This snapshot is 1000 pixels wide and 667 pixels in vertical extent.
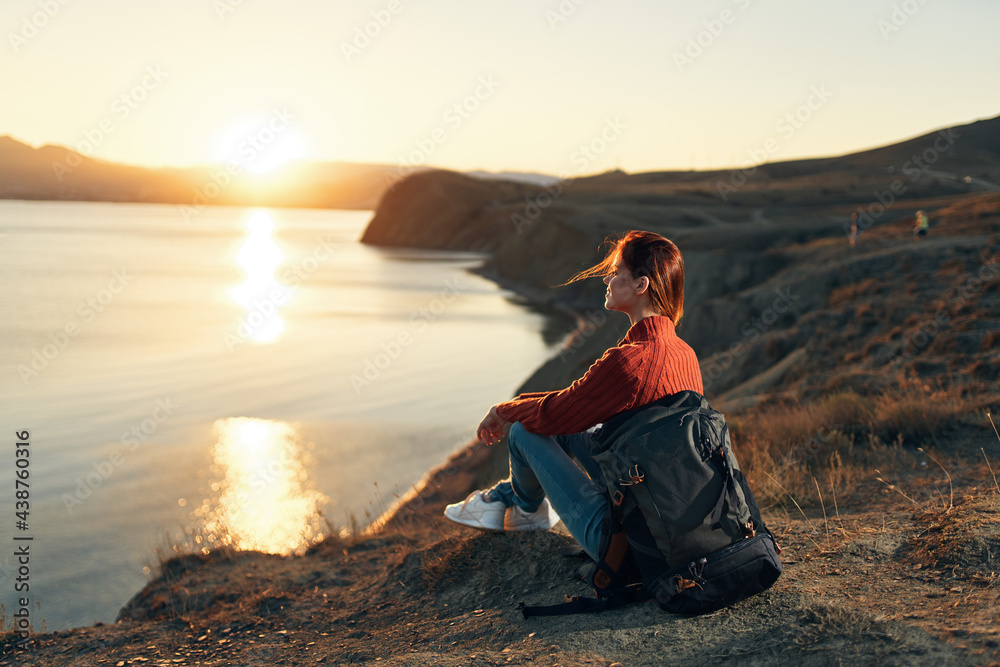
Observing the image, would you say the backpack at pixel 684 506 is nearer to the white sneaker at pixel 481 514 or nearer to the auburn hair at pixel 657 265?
the auburn hair at pixel 657 265

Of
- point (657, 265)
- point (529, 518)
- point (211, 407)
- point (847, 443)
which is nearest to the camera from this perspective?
point (657, 265)

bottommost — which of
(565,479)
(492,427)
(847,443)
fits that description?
(847,443)

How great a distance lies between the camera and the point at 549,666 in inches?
112

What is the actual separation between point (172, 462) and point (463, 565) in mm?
12379

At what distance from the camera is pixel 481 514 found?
4.13m

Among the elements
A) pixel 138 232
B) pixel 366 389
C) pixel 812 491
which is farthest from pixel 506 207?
pixel 812 491

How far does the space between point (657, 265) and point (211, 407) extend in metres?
18.3

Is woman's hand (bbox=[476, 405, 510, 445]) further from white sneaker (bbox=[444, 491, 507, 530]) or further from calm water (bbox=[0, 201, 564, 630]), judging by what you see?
calm water (bbox=[0, 201, 564, 630])

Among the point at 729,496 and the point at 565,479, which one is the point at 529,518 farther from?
the point at 729,496

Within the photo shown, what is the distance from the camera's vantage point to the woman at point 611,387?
2.88m

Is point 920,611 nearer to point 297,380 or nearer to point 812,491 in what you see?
point 812,491

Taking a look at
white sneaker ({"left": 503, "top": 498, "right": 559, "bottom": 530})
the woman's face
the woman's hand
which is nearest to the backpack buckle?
the woman's face

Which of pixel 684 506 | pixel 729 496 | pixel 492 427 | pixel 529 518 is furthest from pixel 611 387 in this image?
pixel 529 518

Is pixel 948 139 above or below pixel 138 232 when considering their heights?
below
